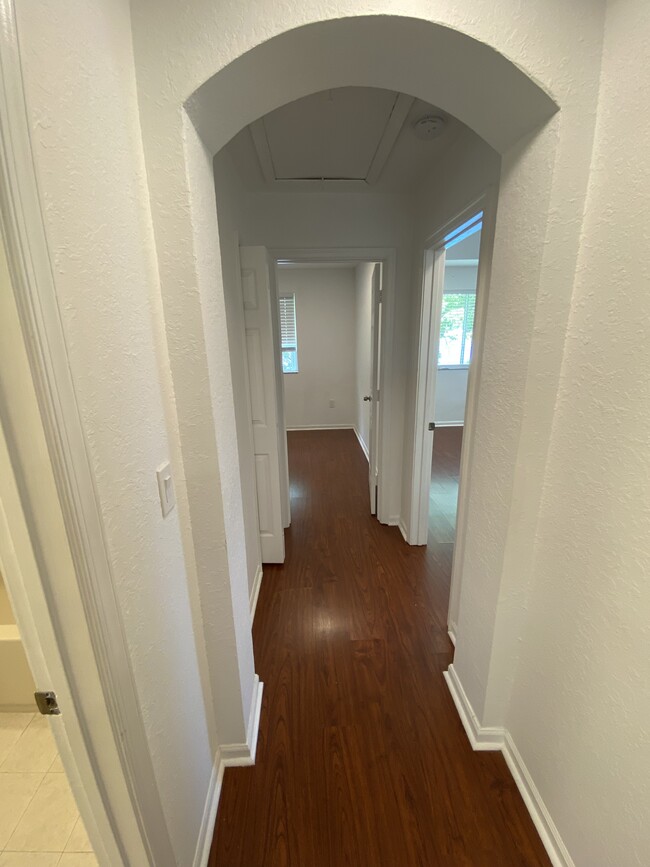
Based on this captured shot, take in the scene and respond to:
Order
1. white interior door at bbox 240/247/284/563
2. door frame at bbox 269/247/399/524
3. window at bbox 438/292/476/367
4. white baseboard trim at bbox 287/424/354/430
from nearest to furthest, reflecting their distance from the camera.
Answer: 1. white interior door at bbox 240/247/284/563
2. door frame at bbox 269/247/399/524
3. window at bbox 438/292/476/367
4. white baseboard trim at bbox 287/424/354/430

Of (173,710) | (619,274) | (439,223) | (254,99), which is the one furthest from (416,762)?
(439,223)

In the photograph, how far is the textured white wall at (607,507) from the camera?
2.57 feet

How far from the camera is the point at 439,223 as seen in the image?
1.86 meters

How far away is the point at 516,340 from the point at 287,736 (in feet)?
5.50

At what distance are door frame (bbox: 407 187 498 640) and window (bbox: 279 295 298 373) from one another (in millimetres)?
3057

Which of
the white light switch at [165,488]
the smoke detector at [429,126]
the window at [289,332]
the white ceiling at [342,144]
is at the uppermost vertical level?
the white ceiling at [342,144]

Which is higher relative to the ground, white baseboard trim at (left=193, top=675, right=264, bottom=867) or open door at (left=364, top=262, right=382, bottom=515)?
open door at (left=364, top=262, right=382, bottom=515)

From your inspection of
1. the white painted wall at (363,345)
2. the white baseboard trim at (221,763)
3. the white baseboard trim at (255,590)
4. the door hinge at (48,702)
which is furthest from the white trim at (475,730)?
the white painted wall at (363,345)

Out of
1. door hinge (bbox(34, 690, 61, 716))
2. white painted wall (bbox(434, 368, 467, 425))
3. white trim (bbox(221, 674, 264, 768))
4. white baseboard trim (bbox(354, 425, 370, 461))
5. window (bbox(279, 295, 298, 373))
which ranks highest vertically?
window (bbox(279, 295, 298, 373))

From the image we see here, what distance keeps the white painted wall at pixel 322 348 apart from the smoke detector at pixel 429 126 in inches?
140

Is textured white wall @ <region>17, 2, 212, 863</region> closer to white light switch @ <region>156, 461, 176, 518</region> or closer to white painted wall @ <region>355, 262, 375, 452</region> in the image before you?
white light switch @ <region>156, 461, 176, 518</region>

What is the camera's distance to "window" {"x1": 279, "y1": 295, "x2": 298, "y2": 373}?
5133 mm

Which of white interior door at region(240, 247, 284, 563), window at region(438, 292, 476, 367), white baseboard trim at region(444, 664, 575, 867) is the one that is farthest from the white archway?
window at region(438, 292, 476, 367)

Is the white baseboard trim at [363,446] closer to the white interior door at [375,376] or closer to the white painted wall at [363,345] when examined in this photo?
the white painted wall at [363,345]
